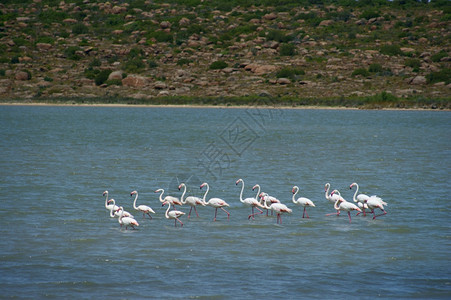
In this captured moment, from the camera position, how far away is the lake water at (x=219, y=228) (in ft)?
35.4

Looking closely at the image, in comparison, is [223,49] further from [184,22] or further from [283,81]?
[283,81]

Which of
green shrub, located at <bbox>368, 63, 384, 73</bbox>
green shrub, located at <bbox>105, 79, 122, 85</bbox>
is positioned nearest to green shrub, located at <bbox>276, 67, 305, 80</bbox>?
green shrub, located at <bbox>368, 63, 384, 73</bbox>

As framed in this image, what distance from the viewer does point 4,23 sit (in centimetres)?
10012

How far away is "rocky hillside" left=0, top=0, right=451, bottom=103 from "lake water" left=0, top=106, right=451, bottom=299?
41.6 m

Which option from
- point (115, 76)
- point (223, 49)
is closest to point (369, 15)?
point (223, 49)

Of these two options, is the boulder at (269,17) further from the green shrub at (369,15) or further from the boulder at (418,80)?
the boulder at (418,80)

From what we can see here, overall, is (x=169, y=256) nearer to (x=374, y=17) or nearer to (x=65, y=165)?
(x=65, y=165)

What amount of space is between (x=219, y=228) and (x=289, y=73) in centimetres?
6646

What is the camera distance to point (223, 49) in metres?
91.4

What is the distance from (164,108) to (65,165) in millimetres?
51284

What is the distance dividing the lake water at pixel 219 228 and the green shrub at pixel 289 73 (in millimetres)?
42540

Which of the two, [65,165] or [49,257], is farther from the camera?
[65,165]

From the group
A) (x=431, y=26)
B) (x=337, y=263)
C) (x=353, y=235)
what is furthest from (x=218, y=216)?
(x=431, y=26)

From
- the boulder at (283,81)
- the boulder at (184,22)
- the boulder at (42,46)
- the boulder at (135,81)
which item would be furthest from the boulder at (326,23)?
the boulder at (42,46)
